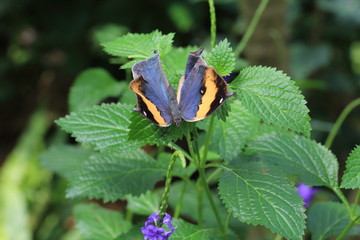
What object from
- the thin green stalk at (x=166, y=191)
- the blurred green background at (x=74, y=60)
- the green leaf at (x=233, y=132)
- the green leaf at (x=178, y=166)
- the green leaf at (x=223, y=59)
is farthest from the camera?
the blurred green background at (x=74, y=60)

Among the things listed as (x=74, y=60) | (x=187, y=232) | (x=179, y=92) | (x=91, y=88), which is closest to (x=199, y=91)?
(x=179, y=92)

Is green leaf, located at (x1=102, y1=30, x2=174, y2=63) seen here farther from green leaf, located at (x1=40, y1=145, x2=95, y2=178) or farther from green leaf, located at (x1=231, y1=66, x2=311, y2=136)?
green leaf, located at (x1=40, y1=145, x2=95, y2=178)

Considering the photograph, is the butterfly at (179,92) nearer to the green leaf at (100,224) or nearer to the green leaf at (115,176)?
the green leaf at (115,176)

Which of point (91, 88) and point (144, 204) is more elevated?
point (91, 88)

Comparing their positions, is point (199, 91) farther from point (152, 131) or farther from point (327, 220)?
point (327, 220)

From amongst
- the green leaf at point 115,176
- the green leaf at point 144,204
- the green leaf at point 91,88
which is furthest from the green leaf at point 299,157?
the green leaf at point 91,88

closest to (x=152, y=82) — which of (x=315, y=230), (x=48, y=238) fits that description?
(x=315, y=230)

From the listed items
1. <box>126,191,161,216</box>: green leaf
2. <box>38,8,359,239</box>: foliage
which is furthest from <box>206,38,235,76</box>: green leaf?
<box>126,191,161,216</box>: green leaf
